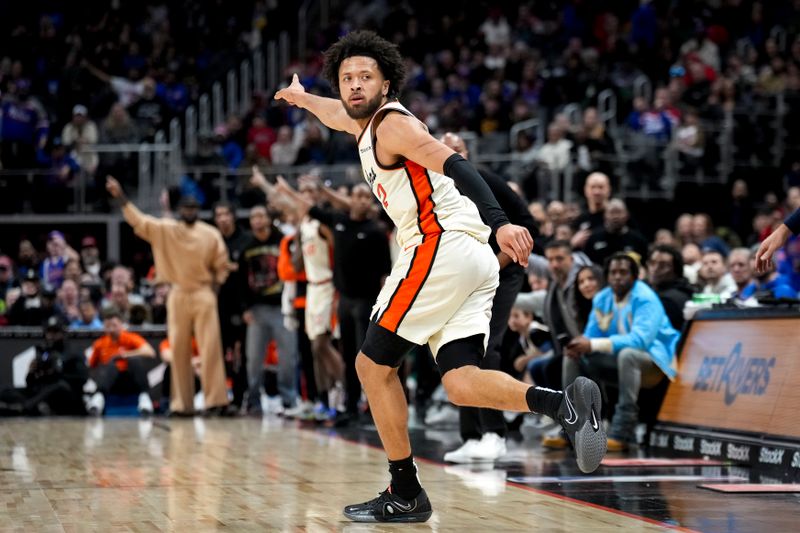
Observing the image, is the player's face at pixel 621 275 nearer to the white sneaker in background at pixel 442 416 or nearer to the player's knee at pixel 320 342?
the white sneaker in background at pixel 442 416

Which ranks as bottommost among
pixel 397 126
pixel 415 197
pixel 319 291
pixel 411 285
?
pixel 319 291

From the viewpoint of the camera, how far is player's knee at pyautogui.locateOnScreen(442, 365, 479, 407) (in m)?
4.99

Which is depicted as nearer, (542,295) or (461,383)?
(461,383)

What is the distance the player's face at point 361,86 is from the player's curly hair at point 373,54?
3 cm

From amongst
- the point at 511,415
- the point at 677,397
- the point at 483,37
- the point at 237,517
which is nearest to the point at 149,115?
the point at 483,37

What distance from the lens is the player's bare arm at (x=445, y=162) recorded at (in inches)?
178

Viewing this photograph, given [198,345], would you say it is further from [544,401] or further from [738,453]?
[544,401]

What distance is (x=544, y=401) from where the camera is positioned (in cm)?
480

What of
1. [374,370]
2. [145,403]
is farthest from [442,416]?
[374,370]

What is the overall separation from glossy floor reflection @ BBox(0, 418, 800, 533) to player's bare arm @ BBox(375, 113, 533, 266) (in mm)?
1173

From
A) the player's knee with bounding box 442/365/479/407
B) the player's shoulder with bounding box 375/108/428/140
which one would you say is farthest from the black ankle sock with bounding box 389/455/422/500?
the player's shoulder with bounding box 375/108/428/140

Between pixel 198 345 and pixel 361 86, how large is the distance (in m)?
7.33

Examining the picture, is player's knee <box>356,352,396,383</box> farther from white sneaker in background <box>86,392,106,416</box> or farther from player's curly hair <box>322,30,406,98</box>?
white sneaker in background <box>86,392,106,416</box>

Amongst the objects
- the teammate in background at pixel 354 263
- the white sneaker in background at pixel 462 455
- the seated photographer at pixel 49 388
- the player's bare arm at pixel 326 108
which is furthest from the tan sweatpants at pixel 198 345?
the player's bare arm at pixel 326 108
